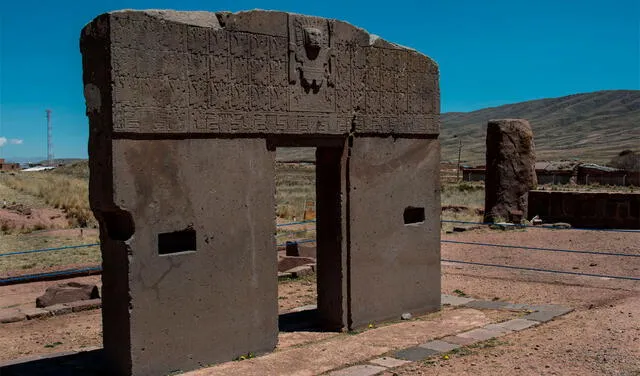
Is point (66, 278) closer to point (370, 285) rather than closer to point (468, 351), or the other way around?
point (370, 285)

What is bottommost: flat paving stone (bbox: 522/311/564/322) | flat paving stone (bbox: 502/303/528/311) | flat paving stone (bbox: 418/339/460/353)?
flat paving stone (bbox: 418/339/460/353)

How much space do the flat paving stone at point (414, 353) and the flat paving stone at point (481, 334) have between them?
0.75 meters

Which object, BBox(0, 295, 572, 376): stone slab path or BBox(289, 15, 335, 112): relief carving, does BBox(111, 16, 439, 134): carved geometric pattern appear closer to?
→ BBox(289, 15, 335, 112): relief carving

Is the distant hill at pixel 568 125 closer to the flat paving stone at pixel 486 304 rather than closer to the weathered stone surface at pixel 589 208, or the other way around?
the weathered stone surface at pixel 589 208

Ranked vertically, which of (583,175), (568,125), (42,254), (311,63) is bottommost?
(42,254)

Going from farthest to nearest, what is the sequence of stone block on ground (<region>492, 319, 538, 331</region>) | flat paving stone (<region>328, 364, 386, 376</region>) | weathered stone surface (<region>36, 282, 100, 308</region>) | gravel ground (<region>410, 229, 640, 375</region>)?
weathered stone surface (<region>36, 282, 100, 308</region>), stone block on ground (<region>492, 319, 538, 331</region>), gravel ground (<region>410, 229, 640, 375</region>), flat paving stone (<region>328, 364, 386, 376</region>)

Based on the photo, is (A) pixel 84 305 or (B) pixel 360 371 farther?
(A) pixel 84 305

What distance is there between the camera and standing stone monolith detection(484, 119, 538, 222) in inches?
699

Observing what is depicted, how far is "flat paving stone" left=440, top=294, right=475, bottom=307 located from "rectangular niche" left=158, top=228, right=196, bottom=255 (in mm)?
4324

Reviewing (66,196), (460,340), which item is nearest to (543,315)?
(460,340)

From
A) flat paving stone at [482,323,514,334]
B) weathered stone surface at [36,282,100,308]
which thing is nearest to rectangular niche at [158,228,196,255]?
flat paving stone at [482,323,514,334]

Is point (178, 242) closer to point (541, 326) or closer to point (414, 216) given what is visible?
point (414, 216)

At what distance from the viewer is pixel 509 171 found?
17.8 m

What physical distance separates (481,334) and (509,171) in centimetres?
1108
